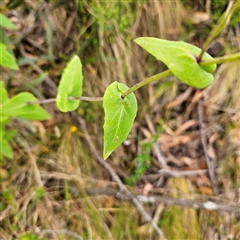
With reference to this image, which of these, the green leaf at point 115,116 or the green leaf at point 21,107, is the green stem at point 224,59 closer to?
the green leaf at point 115,116

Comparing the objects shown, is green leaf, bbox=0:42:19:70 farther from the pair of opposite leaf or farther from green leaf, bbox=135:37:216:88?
green leaf, bbox=135:37:216:88

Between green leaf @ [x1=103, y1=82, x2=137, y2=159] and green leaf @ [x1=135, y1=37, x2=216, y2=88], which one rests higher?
green leaf @ [x1=135, y1=37, x2=216, y2=88]

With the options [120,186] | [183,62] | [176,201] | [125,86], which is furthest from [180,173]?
[183,62]

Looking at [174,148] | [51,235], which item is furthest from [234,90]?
[51,235]

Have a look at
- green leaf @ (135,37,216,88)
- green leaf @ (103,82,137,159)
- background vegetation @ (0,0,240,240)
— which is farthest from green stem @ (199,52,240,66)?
background vegetation @ (0,0,240,240)

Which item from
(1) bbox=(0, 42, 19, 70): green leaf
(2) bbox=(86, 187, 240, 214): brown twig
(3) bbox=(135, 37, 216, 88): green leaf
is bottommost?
(2) bbox=(86, 187, 240, 214): brown twig

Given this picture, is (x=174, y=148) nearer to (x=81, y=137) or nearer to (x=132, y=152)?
(x=132, y=152)

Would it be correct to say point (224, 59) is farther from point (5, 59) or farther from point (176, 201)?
point (176, 201)
